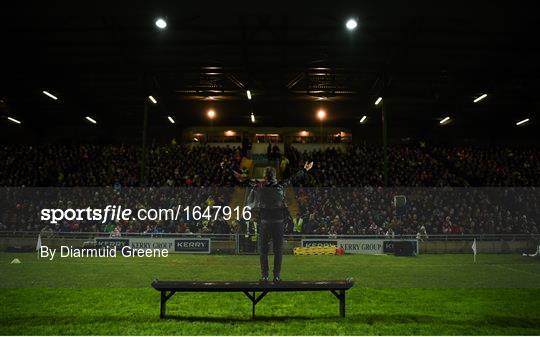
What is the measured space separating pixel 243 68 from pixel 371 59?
8053 millimetres

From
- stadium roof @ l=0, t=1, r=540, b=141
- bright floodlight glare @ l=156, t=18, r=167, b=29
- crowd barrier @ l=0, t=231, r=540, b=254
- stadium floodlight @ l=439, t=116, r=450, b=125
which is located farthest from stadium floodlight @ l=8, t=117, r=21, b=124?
stadium floodlight @ l=439, t=116, r=450, b=125

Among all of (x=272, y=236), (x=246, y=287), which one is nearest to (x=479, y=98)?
(x=272, y=236)

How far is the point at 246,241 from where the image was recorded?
22.8m

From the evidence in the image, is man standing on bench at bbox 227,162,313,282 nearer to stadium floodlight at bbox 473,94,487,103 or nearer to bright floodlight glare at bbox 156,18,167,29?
bright floodlight glare at bbox 156,18,167,29

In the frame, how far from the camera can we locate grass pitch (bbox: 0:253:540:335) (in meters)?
7.40

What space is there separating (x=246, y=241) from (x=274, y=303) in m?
13.3

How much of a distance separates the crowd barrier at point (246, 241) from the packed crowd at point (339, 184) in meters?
0.50

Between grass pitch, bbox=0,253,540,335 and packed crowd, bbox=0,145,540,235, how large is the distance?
7209 mm

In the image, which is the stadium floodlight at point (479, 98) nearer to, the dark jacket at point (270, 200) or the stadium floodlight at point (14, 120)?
the dark jacket at point (270, 200)

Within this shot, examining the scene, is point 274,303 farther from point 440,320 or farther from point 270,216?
point 440,320

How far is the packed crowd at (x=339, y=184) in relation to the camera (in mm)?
23938

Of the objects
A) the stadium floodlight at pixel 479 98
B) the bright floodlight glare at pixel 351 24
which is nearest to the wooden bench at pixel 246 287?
the bright floodlight glare at pixel 351 24

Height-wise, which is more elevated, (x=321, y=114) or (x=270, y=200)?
(x=321, y=114)

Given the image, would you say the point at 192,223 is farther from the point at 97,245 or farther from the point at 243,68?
the point at 243,68
